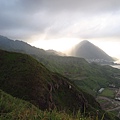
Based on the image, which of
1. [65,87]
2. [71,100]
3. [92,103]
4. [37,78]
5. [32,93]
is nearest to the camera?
[32,93]

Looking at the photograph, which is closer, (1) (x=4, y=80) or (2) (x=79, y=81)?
(1) (x=4, y=80)

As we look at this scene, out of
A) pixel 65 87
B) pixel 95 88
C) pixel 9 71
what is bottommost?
pixel 95 88

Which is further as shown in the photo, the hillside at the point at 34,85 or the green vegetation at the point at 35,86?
the hillside at the point at 34,85

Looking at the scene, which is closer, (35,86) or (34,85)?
(35,86)

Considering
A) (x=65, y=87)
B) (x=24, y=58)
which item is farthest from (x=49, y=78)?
(x=24, y=58)

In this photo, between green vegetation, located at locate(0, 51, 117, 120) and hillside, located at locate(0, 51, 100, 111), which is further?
hillside, located at locate(0, 51, 100, 111)

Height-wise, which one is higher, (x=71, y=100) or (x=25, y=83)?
(x=25, y=83)

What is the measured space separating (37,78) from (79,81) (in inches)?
4837

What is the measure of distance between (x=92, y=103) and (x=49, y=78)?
25947 mm

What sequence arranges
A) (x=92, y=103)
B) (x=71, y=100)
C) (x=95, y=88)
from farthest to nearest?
(x=95, y=88) → (x=92, y=103) → (x=71, y=100)

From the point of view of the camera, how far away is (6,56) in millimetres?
91188

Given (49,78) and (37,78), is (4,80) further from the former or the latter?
(49,78)

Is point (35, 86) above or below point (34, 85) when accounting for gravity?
below

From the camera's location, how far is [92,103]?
98125 millimetres
